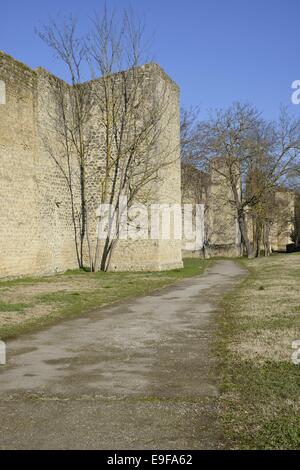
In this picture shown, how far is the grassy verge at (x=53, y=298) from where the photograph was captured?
830 centimetres

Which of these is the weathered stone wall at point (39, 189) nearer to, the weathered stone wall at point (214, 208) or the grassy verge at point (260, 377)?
the grassy verge at point (260, 377)

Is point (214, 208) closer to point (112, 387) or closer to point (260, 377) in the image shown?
point (260, 377)

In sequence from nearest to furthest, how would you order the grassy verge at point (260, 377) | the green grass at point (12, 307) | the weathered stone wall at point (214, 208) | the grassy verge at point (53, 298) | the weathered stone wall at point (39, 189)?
the grassy verge at point (260, 377) → the grassy verge at point (53, 298) → the green grass at point (12, 307) → the weathered stone wall at point (39, 189) → the weathered stone wall at point (214, 208)

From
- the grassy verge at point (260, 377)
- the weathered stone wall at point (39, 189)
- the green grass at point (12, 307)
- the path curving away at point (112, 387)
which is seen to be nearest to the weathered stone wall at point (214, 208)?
the weathered stone wall at point (39, 189)

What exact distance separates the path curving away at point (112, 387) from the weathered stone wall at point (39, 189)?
934 cm

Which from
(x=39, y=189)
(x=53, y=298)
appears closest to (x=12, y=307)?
(x=53, y=298)

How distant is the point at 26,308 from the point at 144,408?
625cm

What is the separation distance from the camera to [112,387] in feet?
14.8

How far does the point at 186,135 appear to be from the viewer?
110ft

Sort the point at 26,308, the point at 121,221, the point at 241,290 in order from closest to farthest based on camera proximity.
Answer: the point at 26,308, the point at 241,290, the point at 121,221

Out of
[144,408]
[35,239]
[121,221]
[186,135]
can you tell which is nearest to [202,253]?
[186,135]

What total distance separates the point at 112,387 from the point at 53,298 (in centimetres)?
691

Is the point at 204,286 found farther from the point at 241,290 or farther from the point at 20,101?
the point at 20,101

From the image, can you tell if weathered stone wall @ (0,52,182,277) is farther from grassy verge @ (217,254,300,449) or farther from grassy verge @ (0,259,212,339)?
grassy verge @ (217,254,300,449)
